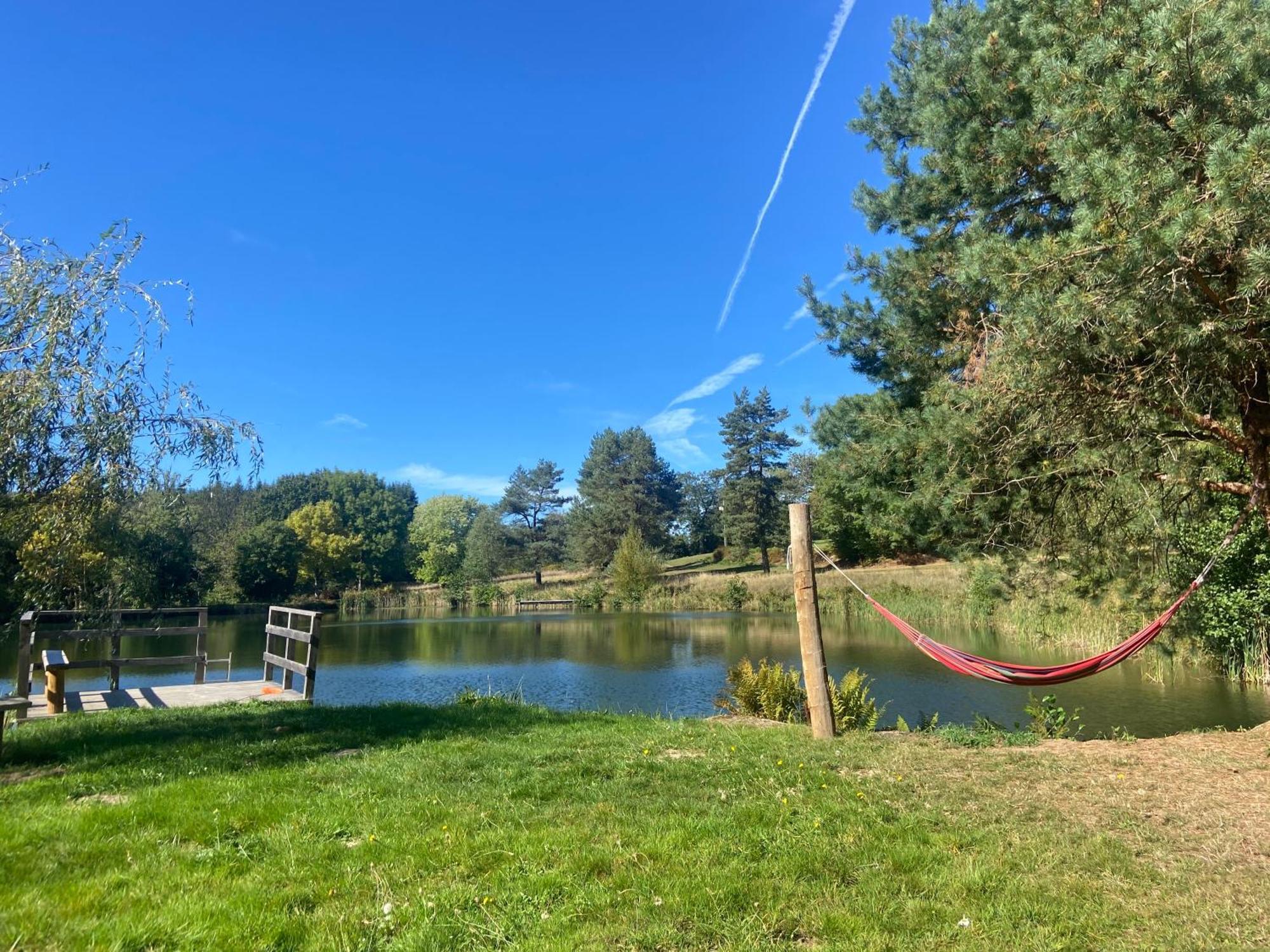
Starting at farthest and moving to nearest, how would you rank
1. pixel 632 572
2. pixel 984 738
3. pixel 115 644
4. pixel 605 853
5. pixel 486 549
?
pixel 486 549, pixel 632 572, pixel 115 644, pixel 984 738, pixel 605 853

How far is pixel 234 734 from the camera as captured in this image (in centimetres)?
695

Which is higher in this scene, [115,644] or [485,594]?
[115,644]

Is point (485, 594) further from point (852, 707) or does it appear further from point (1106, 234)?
point (1106, 234)

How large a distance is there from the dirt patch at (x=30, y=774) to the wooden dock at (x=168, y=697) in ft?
11.4

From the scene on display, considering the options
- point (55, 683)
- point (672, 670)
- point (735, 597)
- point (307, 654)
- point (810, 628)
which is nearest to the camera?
point (810, 628)

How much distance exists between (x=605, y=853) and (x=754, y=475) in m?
52.9

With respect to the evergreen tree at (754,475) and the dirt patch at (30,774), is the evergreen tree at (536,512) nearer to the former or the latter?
the evergreen tree at (754,475)

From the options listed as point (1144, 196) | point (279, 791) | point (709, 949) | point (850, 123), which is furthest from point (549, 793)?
point (850, 123)

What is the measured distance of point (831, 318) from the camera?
9.84m

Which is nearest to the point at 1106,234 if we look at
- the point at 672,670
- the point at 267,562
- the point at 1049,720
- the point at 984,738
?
the point at 984,738

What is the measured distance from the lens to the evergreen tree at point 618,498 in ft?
194

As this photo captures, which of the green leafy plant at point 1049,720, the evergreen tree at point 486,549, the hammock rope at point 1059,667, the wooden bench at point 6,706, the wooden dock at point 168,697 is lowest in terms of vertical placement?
the green leafy plant at point 1049,720

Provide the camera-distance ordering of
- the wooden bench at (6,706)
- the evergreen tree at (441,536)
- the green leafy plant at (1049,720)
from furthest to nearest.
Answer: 1. the evergreen tree at (441,536)
2. the green leafy plant at (1049,720)
3. the wooden bench at (6,706)

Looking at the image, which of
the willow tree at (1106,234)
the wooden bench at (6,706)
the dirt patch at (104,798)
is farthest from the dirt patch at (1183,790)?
the wooden bench at (6,706)
